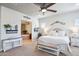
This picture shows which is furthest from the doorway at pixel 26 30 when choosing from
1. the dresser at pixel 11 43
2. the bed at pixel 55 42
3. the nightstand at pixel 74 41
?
the nightstand at pixel 74 41

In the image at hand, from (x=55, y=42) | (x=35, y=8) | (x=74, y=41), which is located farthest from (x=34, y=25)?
(x=74, y=41)

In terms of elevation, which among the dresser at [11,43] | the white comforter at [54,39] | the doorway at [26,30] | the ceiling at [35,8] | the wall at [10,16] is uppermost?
the ceiling at [35,8]

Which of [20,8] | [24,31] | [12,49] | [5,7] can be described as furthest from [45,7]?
[12,49]

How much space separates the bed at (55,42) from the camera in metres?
2.49

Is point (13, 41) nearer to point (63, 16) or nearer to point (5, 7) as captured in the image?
point (5, 7)

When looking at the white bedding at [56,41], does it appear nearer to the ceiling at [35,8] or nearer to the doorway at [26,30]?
the doorway at [26,30]

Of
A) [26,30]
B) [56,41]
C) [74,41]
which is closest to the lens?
[74,41]

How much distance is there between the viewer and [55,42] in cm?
276

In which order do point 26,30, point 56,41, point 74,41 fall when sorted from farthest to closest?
point 56,41
point 26,30
point 74,41

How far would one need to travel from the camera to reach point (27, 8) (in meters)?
2.57

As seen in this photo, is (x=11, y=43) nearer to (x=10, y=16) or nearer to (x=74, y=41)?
(x=10, y=16)

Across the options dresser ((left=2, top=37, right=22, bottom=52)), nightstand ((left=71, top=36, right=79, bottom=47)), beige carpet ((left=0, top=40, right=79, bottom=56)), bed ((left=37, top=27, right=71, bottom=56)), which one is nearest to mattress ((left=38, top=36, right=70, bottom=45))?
bed ((left=37, top=27, right=71, bottom=56))

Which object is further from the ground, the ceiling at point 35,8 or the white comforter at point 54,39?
the ceiling at point 35,8

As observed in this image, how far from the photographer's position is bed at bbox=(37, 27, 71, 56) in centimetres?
249
